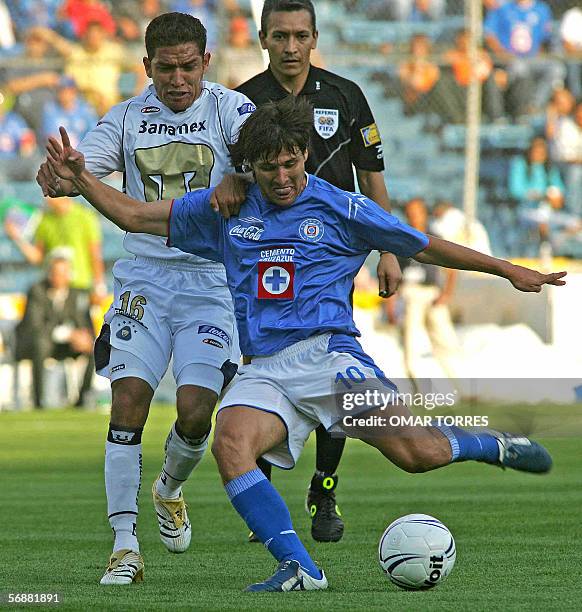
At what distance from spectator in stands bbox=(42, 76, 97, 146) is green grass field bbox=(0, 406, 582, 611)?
6658mm

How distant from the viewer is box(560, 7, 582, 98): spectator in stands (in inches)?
742

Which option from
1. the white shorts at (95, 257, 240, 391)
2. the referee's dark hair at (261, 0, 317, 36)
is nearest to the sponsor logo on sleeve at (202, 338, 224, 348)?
the white shorts at (95, 257, 240, 391)

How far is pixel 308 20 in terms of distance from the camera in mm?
7676

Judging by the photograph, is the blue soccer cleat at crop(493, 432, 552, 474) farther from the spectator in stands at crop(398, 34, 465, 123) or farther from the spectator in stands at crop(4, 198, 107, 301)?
the spectator in stands at crop(398, 34, 465, 123)

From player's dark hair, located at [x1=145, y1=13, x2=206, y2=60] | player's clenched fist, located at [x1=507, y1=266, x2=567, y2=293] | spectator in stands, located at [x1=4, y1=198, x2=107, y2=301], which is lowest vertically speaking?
spectator in stands, located at [x1=4, y1=198, x2=107, y2=301]

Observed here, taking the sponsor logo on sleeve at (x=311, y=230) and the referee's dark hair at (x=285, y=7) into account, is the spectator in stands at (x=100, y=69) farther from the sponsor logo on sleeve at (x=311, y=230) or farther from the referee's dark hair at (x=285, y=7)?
the sponsor logo on sleeve at (x=311, y=230)

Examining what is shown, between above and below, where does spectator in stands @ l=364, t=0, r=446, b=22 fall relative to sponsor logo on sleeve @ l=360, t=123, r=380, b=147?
below

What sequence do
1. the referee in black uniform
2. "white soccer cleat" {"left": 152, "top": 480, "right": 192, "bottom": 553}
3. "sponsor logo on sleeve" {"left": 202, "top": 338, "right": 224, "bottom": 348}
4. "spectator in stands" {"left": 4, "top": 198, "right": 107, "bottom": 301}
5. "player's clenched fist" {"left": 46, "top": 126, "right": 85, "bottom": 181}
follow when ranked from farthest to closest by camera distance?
1. "spectator in stands" {"left": 4, "top": 198, "right": 107, "bottom": 301}
2. the referee in black uniform
3. "white soccer cleat" {"left": 152, "top": 480, "right": 192, "bottom": 553}
4. "sponsor logo on sleeve" {"left": 202, "top": 338, "right": 224, "bottom": 348}
5. "player's clenched fist" {"left": 46, "top": 126, "right": 85, "bottom": 181}

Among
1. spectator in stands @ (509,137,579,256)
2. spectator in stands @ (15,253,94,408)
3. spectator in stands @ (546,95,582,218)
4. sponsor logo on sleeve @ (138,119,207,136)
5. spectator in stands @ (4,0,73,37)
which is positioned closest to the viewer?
sponsor logo on sleeve @ (138,119,207,136)

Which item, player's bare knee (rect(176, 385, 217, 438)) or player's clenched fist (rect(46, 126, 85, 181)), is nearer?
player's clenched fist (rect(46, 126, 85, 181))

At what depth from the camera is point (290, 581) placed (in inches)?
207

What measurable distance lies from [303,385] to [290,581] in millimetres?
809

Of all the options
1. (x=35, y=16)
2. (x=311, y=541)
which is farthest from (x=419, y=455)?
(x=35, y=16)

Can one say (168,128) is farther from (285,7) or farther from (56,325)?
(56,325)
